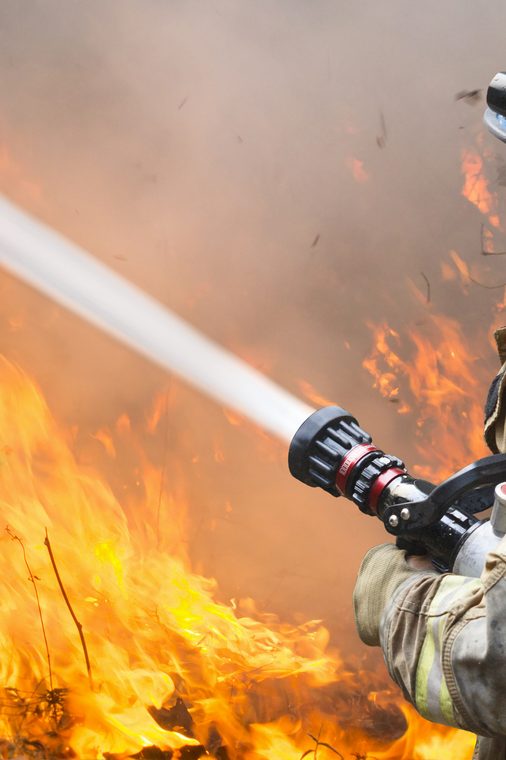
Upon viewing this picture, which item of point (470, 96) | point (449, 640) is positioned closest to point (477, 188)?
point (470, 96)

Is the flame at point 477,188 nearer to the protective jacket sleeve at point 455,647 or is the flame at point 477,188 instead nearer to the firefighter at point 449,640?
the firefighter at point 449,640

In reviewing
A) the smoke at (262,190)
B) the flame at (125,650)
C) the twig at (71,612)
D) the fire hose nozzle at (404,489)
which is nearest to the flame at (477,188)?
the smoke at (262,190)

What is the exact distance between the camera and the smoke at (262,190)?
3.65m

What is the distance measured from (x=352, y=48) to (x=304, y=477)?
108 inches

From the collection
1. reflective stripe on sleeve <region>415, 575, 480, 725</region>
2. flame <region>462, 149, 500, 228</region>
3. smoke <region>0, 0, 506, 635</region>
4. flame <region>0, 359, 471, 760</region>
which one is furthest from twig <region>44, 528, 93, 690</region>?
flame <region>462, 149, 500, 228</region>

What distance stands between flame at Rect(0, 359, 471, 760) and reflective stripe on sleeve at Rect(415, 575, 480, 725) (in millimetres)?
2313

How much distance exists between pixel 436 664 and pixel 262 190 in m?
2.90

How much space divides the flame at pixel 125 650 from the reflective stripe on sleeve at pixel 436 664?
231cm

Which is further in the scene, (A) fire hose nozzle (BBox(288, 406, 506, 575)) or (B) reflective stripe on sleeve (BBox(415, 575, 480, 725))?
(A) fire hose nozzle (BBox(288, 406, 506, 575))

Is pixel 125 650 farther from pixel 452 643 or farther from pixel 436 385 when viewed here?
pixel 452 643

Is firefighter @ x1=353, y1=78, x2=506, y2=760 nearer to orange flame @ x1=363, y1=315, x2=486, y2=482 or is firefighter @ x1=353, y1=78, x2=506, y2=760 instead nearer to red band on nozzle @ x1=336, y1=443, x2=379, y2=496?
red band on nozzle @ x1=336, y1=443, x2=379, y2=496

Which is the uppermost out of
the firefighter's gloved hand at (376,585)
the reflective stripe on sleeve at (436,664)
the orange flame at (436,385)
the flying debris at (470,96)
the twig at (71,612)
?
the flying debris at (470,96)

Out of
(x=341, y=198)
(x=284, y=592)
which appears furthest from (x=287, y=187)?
(x=284, y=592)

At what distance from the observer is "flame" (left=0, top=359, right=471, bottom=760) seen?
3.31 m
